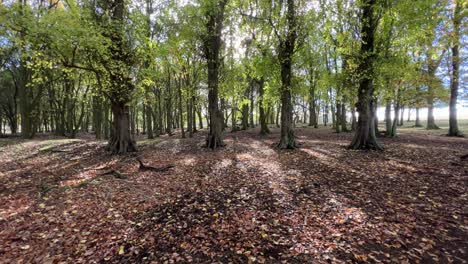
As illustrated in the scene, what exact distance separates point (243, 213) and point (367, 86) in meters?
10.8

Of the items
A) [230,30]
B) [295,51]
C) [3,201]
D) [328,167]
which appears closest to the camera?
[3,201]

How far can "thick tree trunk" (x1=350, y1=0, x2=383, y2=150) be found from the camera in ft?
37.6

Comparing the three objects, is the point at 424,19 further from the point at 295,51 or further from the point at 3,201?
the point at 3,201

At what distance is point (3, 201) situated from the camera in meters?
6.36

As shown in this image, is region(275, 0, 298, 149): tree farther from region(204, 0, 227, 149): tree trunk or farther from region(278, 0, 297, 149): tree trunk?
region(204, 0, 227, 149): tree trunk

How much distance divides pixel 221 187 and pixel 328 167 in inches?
185

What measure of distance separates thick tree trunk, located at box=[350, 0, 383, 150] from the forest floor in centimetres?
256

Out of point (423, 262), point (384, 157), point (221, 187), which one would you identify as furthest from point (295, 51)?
point (423, 262)

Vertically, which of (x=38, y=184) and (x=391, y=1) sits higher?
(x=391, y=1)

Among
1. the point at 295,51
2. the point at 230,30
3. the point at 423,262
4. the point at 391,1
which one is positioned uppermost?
the point at 230,30

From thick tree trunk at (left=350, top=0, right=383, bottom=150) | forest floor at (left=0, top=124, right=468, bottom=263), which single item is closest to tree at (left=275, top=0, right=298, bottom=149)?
thick tree trunk at (left=350, top=0, right=383, bottom=150)

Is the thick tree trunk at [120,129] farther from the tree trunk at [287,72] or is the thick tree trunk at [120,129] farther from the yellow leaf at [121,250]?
the yellow leaf at [121,250]

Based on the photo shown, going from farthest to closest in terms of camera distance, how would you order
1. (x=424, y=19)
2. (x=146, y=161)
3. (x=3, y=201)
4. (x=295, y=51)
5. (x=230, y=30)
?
(x=230, y=30), (x=295, y=51), (x=146, y=161), (x=424, y=19), (x=3, y=201)

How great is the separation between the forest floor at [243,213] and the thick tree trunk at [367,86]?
256 cm
